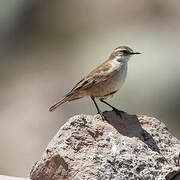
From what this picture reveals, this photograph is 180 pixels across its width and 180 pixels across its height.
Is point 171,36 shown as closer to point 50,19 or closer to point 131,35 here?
point 131,35

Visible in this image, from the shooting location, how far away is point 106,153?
1206 centimetres

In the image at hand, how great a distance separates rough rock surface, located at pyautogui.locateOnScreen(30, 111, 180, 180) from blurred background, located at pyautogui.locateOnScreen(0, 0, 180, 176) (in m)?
12.0

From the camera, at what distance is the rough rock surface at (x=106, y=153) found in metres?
11.9

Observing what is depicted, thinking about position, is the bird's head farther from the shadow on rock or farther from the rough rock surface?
the rough rock surface

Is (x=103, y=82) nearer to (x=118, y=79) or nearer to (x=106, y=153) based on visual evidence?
(x=118, y=79)

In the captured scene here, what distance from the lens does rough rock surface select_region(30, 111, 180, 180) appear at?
11.9 m

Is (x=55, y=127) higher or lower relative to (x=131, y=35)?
lower

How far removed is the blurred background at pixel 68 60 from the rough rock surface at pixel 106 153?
1198 centimetres

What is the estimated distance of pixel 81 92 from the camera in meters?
14.3

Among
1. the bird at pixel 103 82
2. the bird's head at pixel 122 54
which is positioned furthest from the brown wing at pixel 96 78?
the bird's head at pixel 122 54

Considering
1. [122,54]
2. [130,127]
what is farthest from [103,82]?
[130,127]

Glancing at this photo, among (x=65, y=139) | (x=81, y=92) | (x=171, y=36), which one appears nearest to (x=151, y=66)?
(x=171, y=36)

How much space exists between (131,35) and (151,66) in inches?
77.2

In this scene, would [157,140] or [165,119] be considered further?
[165,119]
